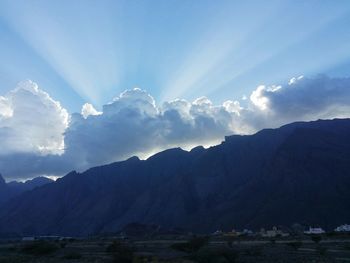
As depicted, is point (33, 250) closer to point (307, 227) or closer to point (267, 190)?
point (307, 227)

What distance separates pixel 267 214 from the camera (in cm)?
Result: 15962

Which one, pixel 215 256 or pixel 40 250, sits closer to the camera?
pixel 215 256

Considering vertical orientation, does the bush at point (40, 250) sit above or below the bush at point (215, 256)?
above

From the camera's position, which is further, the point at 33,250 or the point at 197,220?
the point at 197,220

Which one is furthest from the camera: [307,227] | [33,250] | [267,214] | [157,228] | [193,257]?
[157,228]

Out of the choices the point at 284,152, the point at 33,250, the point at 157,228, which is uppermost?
the point at 284,152

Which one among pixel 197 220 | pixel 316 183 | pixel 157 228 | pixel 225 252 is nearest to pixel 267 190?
pixel 316 183

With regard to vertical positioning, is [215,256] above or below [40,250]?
below

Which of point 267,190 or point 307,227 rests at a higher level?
point 267,190

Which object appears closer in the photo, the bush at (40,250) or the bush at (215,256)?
the bush at (215,256)

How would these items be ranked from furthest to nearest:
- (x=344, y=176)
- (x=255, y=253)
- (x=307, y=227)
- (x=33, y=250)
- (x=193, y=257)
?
(x=344, y=176), (x=307, y=227), (x=33, y=250), (x=255, y=253), (x=193, y=257)

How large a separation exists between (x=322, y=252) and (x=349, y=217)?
335ft

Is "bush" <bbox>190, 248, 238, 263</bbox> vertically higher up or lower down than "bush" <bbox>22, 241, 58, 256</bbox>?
lower down

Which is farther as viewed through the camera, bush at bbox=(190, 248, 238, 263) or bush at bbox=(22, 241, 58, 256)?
bush at bbox=(22, 241, 58, 256)
